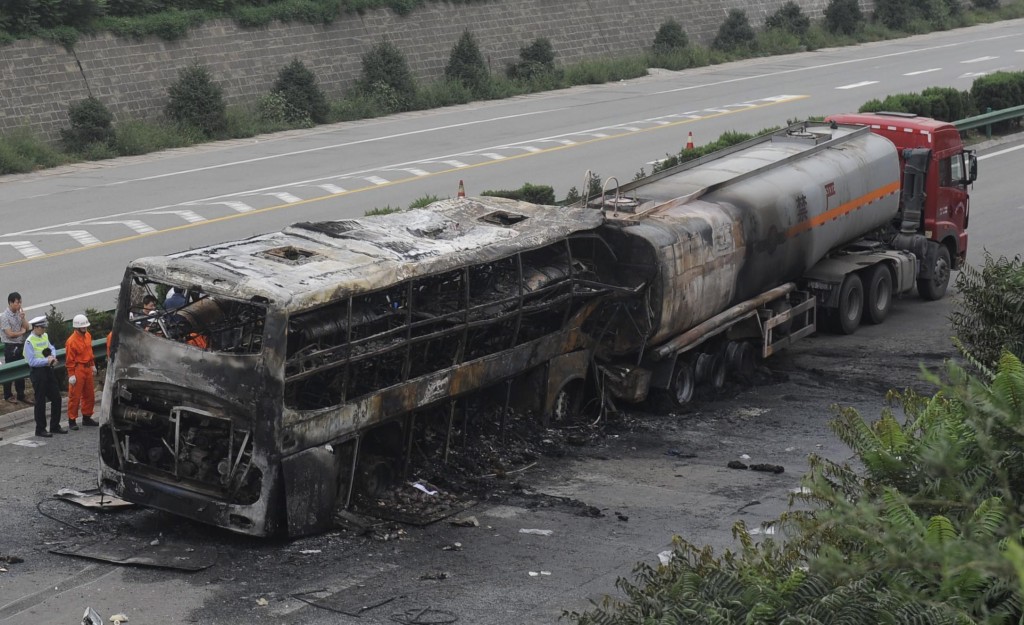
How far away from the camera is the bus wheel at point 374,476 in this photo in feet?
42.9

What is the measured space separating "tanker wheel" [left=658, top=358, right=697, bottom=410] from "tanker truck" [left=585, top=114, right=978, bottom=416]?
21 mm

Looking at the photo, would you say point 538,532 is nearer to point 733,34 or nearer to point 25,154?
point 25,154

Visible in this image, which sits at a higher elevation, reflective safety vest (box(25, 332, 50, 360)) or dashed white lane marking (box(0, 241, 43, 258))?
reflective safety vest (box(25, 332, 50, 360))

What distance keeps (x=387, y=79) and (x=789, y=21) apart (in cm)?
2155

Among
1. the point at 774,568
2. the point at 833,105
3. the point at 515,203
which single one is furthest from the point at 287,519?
the point at 833,105

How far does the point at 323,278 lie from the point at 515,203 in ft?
13.8

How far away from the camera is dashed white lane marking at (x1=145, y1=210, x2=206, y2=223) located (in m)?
26.5

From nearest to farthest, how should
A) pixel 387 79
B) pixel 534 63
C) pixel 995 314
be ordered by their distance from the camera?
1. pixel 995 314
2. pixel 387 79
3. pixel 534 63

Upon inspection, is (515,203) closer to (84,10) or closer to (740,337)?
(740,337)

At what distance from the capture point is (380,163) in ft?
106

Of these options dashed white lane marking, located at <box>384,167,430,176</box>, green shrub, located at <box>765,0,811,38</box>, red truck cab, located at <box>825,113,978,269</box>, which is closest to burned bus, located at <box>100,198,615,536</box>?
red truck cab, located at <box>825,113,978,269</box>

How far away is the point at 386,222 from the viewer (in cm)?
1452

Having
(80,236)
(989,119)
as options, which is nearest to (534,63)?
(989,119)

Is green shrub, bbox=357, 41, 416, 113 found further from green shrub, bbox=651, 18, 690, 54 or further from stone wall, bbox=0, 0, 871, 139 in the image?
green shrub, bbox=651, 18, 690, 54
